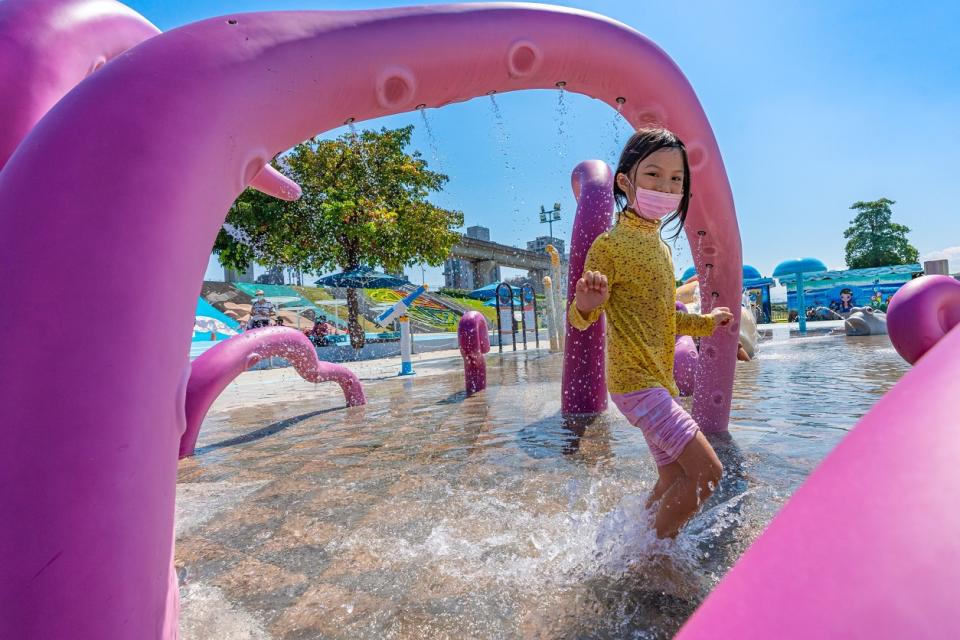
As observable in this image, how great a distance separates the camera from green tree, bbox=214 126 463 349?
15547 millimetres

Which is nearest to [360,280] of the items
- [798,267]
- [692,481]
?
[692,481]

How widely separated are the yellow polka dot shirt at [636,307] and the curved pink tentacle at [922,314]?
1.97m

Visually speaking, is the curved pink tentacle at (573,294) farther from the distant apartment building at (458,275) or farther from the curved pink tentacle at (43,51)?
the distant apartment building at (458,275)

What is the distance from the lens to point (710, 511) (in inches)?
88.5

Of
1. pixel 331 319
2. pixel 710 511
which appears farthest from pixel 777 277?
pixel 710 511

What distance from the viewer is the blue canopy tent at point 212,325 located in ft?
60.2

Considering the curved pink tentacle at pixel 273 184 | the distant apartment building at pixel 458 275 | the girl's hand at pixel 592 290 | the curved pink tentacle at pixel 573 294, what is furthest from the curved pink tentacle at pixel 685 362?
the distant apartment building at pixel 458 275

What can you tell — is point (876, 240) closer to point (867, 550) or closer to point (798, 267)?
point (798, 267)

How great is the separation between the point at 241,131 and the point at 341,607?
1.42 metres

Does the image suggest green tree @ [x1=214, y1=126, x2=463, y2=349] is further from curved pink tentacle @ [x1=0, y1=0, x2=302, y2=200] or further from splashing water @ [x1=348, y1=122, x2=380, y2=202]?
curved pink tentacle @ [x1=0, y1=0, x2=302, y2=200]

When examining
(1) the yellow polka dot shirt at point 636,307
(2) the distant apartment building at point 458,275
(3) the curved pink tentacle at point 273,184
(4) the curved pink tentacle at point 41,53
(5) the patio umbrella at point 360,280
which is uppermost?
(2) the distant apartment building at point 458,275

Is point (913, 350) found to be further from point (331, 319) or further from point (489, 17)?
point (331, 319)

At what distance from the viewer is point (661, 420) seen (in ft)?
5.97

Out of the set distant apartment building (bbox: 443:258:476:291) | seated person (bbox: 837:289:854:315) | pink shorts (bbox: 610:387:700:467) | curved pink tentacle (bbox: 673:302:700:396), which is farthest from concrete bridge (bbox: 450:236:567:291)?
pink shorts (bbox: 610:387:700:467)
